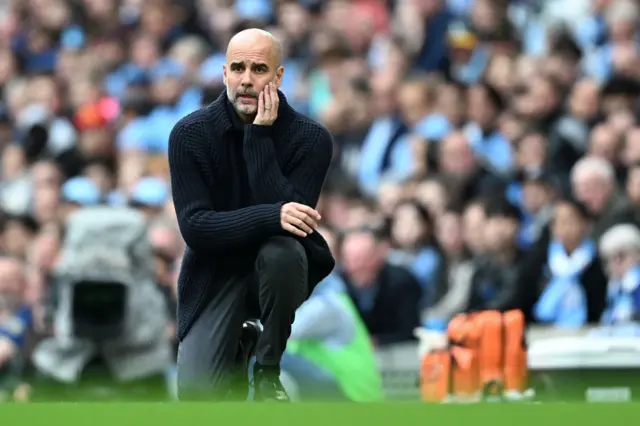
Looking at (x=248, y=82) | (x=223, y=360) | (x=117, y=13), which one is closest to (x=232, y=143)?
(x=248, y=82)

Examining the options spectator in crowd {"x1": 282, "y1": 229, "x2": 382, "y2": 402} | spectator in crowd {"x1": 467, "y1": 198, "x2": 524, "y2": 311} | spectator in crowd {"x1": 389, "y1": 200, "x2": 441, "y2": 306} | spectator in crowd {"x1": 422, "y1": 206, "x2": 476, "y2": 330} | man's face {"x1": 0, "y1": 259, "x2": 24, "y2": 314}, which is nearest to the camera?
spectator in crowd {"x1": 282, "y1": 229, "x2": 382, "y2": 402}

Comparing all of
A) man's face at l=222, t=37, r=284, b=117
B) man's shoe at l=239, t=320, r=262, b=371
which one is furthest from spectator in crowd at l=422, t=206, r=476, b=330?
man's face at l=222, t=37, r=284, b=117

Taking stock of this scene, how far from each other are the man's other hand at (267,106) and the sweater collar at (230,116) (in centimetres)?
9

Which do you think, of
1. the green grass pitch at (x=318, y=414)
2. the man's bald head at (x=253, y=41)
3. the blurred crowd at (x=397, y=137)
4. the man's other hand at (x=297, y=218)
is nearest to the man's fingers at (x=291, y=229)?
the man's other hand at (x=297, y=218)

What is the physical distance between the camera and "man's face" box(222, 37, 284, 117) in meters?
6.12

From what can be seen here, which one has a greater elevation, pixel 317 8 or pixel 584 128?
pixel 317 8

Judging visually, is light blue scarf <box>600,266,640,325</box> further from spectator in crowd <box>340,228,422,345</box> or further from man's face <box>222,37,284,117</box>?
man's face <box>222,37,284,117</box>

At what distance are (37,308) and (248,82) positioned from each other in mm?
5362

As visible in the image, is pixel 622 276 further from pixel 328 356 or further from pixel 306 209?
pixel 306 209

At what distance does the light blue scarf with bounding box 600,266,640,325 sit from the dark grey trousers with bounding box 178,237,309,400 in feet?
11.5

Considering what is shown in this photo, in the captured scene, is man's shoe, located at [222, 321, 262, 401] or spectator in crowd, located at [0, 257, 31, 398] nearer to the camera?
man's shoe, located at [222, 321, 262, 401]

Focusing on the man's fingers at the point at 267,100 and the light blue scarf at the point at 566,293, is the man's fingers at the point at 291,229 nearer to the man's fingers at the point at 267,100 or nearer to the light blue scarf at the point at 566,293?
the man's fingers at the point at 267,100

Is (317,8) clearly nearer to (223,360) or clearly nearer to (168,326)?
(168,326)

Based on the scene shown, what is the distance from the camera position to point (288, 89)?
42.6ft
